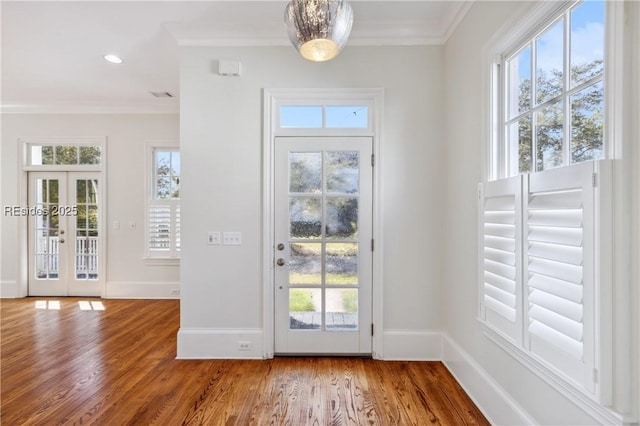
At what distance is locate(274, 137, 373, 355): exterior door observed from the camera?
2668 mm

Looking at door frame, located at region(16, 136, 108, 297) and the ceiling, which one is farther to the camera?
door frame, located at region(16, 136, 108, 297)

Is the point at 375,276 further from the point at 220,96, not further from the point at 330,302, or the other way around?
the point at 220,96

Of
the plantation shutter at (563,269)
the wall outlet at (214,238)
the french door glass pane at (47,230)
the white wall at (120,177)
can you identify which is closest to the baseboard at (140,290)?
the white wall at (120,177)

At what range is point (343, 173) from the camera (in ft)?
8.78

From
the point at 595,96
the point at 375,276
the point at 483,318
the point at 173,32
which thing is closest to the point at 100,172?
the point at 173,32

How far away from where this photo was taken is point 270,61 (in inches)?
105

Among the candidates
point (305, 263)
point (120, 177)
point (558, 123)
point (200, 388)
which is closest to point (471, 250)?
point (558, 123)

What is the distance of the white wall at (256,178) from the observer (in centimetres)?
266

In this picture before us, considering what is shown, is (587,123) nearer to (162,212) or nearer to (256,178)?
(256,178)

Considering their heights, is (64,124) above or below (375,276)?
above

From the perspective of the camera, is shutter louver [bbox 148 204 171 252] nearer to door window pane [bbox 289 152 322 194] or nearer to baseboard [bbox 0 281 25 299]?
baseboard [bbox 0 281 25 299]

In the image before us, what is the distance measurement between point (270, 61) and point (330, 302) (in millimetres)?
2219

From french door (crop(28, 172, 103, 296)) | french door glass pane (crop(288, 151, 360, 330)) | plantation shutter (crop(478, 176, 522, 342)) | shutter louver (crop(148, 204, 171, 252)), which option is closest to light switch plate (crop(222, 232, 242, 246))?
french door glass pane (crop(288, 151, 360, 330))

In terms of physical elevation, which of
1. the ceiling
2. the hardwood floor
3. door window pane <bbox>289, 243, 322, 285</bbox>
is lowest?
the hardwood floor
